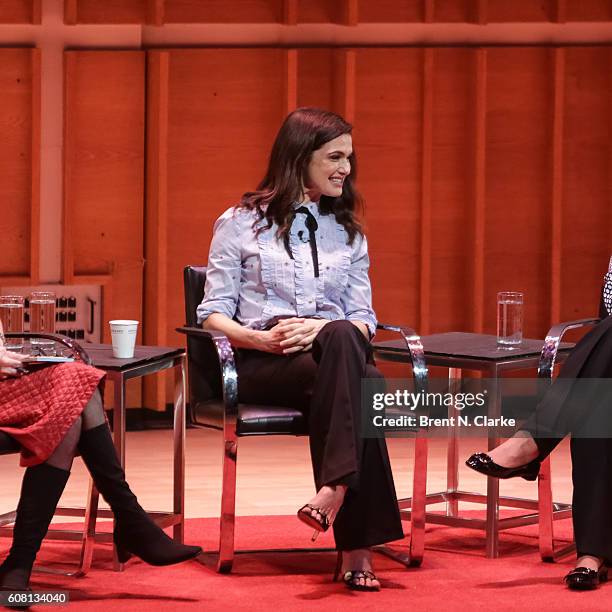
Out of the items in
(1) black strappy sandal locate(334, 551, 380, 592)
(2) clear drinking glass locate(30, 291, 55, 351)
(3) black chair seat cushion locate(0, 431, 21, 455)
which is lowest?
(1) black strappy sandal locate(334, 551, 380, 592)

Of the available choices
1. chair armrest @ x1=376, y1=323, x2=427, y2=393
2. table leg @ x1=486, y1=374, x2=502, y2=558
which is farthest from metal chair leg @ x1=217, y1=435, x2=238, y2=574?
table leg @ x1=486, y1=374, x2=502, y2=558

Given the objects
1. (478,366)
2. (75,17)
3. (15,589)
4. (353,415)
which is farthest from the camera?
(75,17)

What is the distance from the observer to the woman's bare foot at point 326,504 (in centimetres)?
345

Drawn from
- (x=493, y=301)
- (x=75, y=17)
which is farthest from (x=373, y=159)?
(x=75, y=17)

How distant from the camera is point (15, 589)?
3.31 metres

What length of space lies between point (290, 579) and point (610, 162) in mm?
3691

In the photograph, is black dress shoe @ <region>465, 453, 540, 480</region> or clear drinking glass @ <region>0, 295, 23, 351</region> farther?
clear drinking glass @ <region>0, 295, 23, 351</region>

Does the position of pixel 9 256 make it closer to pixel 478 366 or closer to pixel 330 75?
pixel 330 75

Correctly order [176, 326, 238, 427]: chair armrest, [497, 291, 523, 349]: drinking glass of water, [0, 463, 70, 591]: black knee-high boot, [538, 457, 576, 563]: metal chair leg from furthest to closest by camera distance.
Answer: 1. [497, 291, 523, 349]: drinking glass of water
2. [538, 457, 576, 563]: metal chair leg
3. [176, 326, 238, 427]: chair armrest
4. [0, 463, 70, 591]: black knee-high boot

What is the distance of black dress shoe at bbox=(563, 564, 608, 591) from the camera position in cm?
354

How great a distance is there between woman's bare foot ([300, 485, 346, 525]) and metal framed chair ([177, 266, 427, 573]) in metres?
0.26

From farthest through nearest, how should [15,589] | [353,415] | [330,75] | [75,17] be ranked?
[330,75] < [75,17] < [353,415] < [15,589]

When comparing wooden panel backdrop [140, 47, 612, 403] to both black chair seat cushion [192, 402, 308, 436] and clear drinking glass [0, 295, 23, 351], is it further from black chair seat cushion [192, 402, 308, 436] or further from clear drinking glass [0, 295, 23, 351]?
black chair seat cushion [192, 402, 308, 436]

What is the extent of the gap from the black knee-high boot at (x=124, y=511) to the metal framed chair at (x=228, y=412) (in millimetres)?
252
